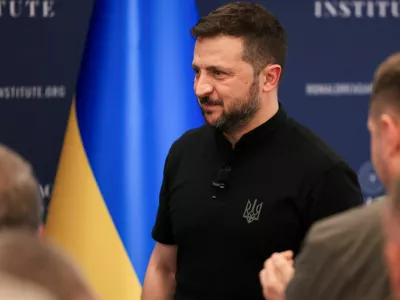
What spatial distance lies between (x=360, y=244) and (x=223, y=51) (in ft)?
3.58

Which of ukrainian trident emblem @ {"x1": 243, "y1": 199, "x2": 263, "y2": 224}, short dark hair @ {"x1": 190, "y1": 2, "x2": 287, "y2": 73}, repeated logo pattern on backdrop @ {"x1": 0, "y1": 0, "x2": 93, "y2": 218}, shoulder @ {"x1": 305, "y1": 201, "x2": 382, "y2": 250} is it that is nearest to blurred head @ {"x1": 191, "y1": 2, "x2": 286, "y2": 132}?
short dark hair @ {"x1": 190, "y1": 2, "x2": 287, "y2": 73}

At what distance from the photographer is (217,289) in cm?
243

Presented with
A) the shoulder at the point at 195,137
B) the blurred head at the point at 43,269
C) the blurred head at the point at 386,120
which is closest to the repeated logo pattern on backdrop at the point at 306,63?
the shoulder at the point at 195,137

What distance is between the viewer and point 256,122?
2545 millimetres

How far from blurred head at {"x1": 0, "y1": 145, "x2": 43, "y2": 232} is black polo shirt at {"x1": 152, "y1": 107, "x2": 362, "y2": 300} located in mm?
1291

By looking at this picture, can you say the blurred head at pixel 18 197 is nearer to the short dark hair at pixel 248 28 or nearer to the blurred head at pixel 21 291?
the blurred head at pixel 21 291

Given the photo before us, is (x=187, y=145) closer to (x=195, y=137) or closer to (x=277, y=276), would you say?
(x=195, y=137)

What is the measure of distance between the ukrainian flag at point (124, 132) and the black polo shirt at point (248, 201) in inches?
37.4

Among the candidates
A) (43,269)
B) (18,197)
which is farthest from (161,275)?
(43,269)

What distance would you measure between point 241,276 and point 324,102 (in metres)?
1.57

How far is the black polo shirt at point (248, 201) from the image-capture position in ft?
7.79

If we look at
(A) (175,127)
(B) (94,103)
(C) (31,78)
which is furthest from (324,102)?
(C) (31,78)

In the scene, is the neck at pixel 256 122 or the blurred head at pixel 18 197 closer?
the blurred head at pixel 18 197

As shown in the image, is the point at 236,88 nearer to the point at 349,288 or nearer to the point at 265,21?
the point at 265,21
